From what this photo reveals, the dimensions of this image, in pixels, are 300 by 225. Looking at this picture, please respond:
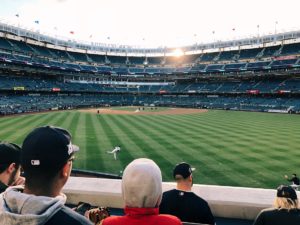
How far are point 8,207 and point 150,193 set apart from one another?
127 centimetres

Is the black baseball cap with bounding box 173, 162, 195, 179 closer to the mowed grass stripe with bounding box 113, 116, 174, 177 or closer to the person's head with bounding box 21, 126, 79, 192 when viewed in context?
the person's head with bounding box 21, 126, 79, 192

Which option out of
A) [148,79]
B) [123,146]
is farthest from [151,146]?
[148,79]

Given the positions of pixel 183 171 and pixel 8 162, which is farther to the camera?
pixel 183 171

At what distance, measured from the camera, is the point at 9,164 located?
403cm

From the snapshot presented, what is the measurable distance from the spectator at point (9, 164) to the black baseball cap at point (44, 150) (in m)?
1.86

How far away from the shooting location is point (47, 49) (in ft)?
302

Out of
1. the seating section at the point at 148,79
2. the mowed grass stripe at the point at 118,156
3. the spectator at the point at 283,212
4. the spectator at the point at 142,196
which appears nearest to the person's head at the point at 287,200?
the spectator at the point at 283,212

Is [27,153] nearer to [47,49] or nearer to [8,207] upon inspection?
[8,207]

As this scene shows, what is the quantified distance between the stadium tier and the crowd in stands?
58.1 metres

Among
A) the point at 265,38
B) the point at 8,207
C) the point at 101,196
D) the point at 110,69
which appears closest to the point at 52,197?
the point at 8,207

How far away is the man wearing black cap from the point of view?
160 inches

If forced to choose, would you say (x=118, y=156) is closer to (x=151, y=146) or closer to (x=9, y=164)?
(x=151, y=146)

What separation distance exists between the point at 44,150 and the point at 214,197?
3.68 metres

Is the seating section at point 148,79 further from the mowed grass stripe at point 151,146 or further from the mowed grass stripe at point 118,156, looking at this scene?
the mowed grass stripe at point 118,156
